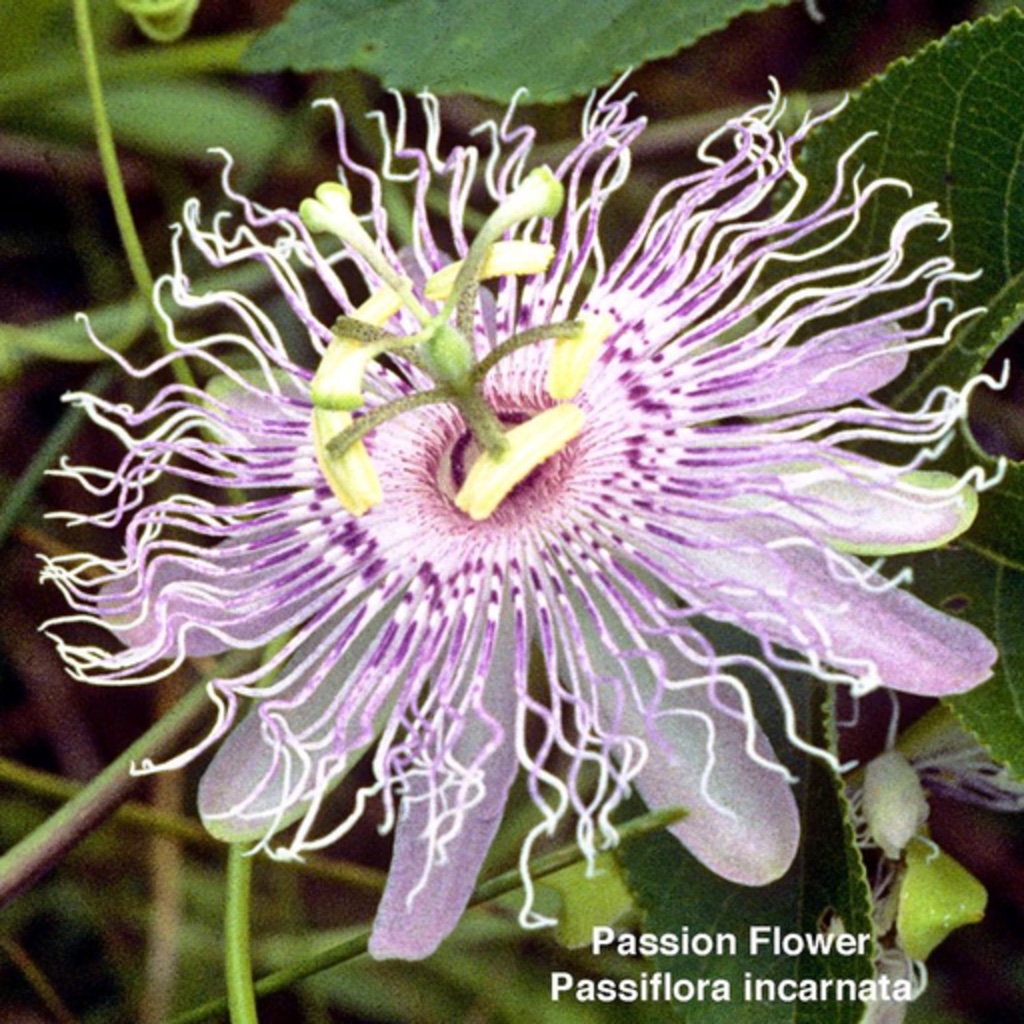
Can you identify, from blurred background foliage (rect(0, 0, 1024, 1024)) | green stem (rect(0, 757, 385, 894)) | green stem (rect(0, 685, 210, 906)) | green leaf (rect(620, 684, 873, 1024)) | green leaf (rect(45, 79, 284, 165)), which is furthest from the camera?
green leaf (rect(45, 79, 284, 165))

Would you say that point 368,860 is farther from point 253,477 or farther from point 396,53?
point 396,53

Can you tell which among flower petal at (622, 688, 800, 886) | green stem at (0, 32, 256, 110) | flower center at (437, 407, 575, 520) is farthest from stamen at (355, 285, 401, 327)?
green stem at (0, 32, 256, 110)

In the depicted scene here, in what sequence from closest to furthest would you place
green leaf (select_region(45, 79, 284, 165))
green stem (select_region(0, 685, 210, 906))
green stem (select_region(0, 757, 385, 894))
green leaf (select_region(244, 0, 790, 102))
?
1. green stem (select_region(0, 685, 210, 906))
2. green leaf (select_region(244, 0, 790, 102))
3. green stem (select_region(0, 757, 385, 894))
4. green leaf (select_region(45, 79, 284, 165))

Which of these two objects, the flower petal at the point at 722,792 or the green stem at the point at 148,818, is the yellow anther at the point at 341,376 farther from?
the green stem at the point at 148,818

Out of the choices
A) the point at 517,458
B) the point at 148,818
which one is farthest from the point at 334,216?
the point at 148,818

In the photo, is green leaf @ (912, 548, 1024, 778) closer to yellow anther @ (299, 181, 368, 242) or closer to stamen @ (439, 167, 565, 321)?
stamen @ (439, 167, 565, 321)

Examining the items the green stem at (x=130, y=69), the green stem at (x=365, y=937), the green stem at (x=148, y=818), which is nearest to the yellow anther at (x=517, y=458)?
the green stem at (x=365, y=937)

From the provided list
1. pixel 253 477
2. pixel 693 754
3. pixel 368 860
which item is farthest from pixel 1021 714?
pixel 368 860
